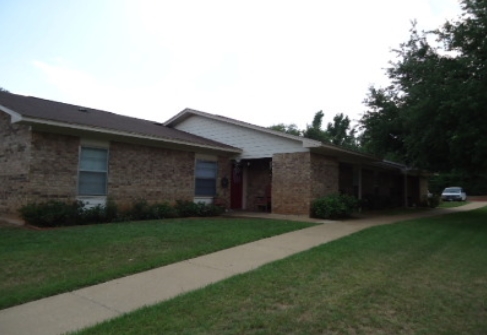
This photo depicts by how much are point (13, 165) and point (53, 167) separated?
1167mm

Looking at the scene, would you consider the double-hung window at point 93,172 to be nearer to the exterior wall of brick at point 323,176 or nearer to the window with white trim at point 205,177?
the window with white trim at point 205,177

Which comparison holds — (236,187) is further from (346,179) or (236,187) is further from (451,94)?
(451,94)

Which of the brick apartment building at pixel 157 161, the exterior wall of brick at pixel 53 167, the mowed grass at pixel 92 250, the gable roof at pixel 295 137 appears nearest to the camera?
the mowed grass at pixel 92 250

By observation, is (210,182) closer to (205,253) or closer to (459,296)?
(205,253)

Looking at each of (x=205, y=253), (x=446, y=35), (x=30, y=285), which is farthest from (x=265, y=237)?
(x=446, y=35)

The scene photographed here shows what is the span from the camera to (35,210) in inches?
378

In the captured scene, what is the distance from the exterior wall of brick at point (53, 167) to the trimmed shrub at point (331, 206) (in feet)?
27.3

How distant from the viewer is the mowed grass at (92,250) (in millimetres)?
5059

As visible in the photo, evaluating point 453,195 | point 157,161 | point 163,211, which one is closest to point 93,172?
point 157,161

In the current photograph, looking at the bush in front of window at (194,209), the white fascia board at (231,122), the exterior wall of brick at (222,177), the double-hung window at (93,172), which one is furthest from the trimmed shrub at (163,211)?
the white fascia board at (231,122)

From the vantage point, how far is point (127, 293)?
4.79m

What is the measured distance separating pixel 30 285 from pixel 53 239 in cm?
318

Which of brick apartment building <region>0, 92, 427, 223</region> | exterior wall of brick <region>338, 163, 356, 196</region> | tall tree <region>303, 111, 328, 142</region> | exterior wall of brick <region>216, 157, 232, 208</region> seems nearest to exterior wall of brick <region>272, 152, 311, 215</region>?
brick apartment building <region>0, 92, 427, 223</region>

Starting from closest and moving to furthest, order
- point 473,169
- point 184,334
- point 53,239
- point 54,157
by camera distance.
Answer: point 184,334 < point 53,239 < point 54,157 < point 473,169
